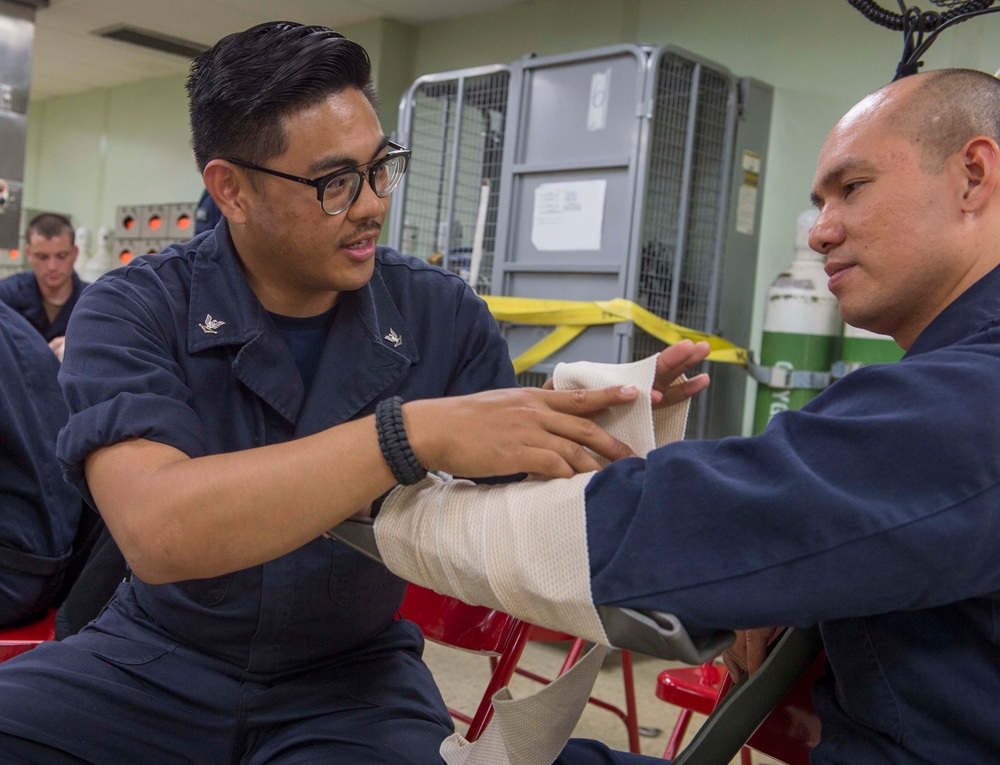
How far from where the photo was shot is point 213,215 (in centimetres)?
456

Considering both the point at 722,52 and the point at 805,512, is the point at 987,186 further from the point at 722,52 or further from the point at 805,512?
the point at 722,52

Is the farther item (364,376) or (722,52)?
(722,52)

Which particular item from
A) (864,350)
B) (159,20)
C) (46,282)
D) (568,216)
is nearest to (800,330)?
(864,350)

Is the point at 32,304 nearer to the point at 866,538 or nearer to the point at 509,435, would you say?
the point at 509,435

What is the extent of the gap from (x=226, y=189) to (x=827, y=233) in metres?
0.98

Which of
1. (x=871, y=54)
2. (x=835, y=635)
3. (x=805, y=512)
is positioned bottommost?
(x=835, y=635)

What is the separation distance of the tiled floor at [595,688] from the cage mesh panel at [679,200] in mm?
1204

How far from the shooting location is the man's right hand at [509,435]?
107cm

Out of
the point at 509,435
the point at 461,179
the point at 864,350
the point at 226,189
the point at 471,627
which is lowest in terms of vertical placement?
the point at 471,627

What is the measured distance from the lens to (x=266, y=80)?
152 cm

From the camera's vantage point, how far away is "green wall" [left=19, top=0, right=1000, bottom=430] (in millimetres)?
4562

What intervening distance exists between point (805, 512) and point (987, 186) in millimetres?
511

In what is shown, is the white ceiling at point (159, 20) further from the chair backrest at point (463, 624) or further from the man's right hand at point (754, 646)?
the man's right hand at point (754, 646)

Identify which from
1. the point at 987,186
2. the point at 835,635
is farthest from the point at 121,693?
the point at 987,186
